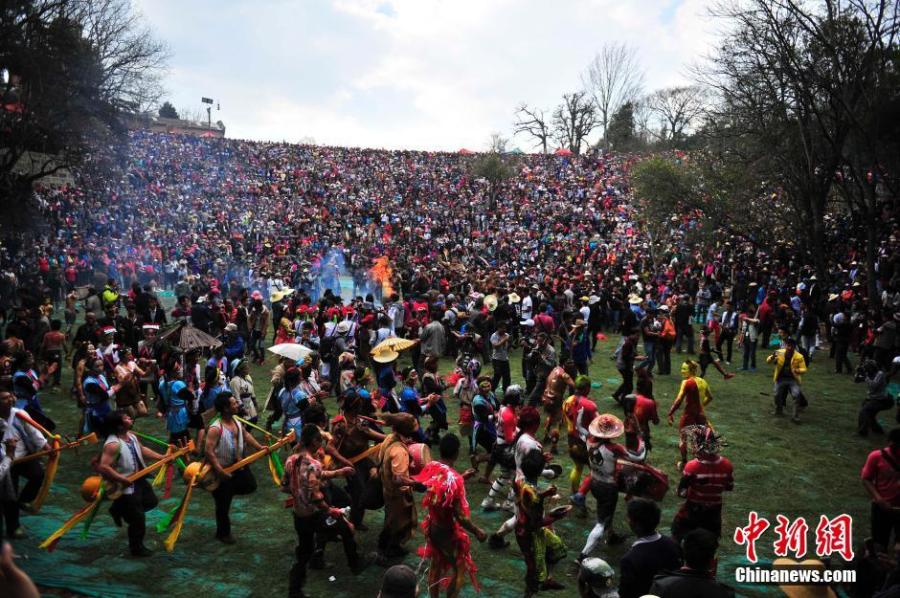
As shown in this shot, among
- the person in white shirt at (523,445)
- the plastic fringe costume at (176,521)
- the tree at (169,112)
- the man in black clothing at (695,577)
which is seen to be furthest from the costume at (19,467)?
the tree at (169,112)

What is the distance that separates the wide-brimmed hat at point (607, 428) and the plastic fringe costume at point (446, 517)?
5.50 ft

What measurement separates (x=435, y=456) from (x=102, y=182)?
102 feet

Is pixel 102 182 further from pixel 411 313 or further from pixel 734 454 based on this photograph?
pixel 734 454

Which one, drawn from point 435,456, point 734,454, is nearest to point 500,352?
point 435,456

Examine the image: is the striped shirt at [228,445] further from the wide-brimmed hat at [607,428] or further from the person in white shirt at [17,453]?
the wide-brimmed hat at [607,428]

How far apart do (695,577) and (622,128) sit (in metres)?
61.2

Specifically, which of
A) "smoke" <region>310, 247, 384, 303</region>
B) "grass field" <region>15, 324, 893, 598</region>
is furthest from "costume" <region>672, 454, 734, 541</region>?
"smoke" <region>310, 247, 384, 303</region>

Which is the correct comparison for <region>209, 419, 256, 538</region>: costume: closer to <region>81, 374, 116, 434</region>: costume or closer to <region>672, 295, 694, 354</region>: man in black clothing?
<region>81, 374, 116, 434</region>: costume

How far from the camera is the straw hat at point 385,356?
909 centimetres

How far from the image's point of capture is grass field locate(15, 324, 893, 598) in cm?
559

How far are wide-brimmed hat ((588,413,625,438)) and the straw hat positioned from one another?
12.5 feet

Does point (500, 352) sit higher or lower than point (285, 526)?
higher

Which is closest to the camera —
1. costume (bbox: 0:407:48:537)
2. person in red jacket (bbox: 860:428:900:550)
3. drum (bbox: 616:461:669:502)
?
drum (bbox: 616:461:669:502)

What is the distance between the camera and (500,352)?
11.1 metres
